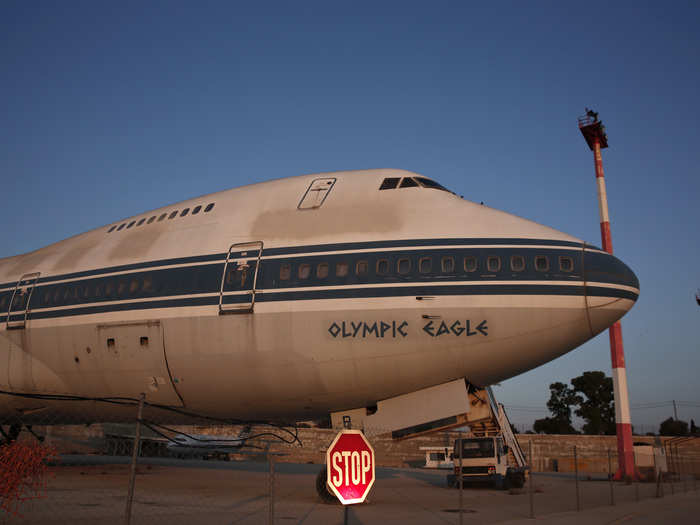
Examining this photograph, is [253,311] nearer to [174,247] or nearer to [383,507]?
[174,247]

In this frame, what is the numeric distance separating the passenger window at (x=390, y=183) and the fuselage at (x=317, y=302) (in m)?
0.04

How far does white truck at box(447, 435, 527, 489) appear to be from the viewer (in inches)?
891

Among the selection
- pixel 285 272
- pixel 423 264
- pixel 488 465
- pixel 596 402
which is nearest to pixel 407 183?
pixel 423 264

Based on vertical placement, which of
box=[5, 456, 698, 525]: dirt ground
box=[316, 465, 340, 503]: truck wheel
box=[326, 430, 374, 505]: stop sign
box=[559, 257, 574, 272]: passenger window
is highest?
box=[559, 257, 574, 272]: passenger window

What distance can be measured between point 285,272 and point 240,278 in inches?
47.5

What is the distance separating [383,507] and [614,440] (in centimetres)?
4231

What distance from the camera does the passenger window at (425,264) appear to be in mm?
14000

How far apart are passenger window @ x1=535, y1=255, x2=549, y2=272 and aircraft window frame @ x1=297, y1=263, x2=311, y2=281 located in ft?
17.3

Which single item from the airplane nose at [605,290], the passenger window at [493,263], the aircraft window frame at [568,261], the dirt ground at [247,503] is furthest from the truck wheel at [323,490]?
the aircraft window frame at [568,261]

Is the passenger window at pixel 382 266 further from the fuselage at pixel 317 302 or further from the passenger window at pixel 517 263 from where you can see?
the passenger window at pixel 517 263

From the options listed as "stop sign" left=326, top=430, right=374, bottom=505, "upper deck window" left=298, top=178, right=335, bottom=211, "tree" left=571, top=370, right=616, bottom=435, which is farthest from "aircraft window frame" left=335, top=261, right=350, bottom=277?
"tree" left=571, top=370, right=616, bottom=435

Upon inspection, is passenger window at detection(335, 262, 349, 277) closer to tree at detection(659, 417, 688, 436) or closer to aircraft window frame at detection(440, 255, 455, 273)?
aircraft window frame at detection(440, 255, 455, 273)

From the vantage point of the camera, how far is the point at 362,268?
14352 mm

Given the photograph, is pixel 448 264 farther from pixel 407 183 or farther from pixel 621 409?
pixel 621 409
